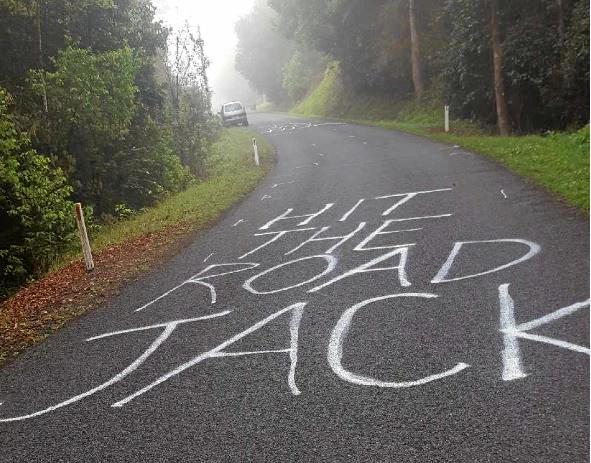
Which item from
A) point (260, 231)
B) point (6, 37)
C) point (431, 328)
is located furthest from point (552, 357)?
point (6, 37)

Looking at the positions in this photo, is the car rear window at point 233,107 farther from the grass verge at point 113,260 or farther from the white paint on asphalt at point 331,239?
the white paint on asphalt at point 331,239

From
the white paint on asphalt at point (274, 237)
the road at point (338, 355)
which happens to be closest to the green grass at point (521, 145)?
the road at point (338, 355)

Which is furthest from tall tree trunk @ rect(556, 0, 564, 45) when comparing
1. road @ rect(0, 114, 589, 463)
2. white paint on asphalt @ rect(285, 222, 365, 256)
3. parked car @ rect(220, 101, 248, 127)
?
parked car @ rect(220, 101, 248, 127)

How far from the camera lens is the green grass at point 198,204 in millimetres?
11453

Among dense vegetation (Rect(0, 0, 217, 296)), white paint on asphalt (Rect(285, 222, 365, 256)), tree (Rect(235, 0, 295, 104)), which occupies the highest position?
tree (Rect(235, 0, 295, 104))

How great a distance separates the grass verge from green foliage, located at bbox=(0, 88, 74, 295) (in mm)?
545

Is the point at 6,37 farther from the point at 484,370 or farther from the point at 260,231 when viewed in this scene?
the point at 484,370

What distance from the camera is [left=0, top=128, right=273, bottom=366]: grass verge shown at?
6.72 m

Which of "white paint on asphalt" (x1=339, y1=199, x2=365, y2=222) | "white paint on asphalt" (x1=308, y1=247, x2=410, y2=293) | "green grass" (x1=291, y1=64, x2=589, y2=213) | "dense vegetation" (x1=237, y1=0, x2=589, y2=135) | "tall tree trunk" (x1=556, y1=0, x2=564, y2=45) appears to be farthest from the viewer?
"dense vegetation" (x1=237, y1=0, x2=589, y2=135)

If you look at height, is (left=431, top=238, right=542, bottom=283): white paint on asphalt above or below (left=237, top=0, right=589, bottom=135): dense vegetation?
below

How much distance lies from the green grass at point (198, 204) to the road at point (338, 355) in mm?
2893

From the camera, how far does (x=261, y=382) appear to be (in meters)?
4.43

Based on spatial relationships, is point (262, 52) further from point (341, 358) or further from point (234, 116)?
point (341, 358)

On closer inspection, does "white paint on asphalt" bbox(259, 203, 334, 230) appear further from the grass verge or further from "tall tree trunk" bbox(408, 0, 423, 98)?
"tall tree trunk" bbox(408, 0, 423, 98)
